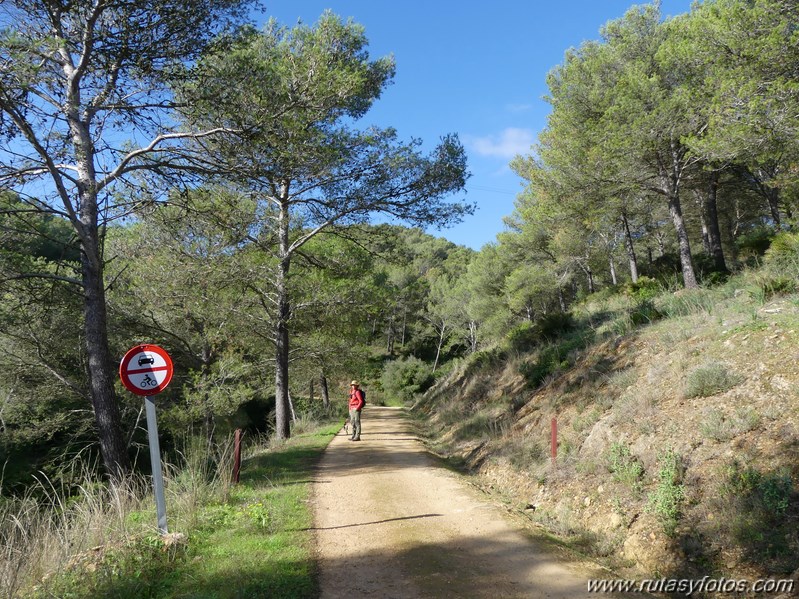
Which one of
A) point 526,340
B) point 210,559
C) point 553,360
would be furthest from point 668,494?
point 526,340

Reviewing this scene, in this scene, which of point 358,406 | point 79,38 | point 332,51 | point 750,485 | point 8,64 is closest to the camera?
point 750,485

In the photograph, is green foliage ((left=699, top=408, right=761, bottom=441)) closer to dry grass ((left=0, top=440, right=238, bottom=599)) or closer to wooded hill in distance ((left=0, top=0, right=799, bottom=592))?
wooded hill in distance ((left=0, top=0, right=799, bottom=592))

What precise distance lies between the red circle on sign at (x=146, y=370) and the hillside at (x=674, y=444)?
17.2 ft

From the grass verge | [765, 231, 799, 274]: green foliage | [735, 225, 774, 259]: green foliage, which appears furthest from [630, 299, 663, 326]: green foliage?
the grass verge

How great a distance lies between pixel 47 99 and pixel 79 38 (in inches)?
39.8

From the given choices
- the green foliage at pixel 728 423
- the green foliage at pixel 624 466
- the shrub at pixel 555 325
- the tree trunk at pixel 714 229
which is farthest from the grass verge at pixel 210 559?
the tree trunk at pixel 714 229

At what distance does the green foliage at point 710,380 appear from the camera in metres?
6.79

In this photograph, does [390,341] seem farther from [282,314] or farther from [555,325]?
[282,314]

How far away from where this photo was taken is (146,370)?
212 inches

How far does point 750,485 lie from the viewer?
521 centimetres

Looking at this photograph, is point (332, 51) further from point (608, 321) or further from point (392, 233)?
point (608, 321)

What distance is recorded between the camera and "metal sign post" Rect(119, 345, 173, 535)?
5.27 meters

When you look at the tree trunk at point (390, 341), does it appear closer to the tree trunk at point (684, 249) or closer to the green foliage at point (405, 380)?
the green foliage at point (405, 380)

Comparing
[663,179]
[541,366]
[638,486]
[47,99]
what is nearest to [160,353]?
[47,99]
